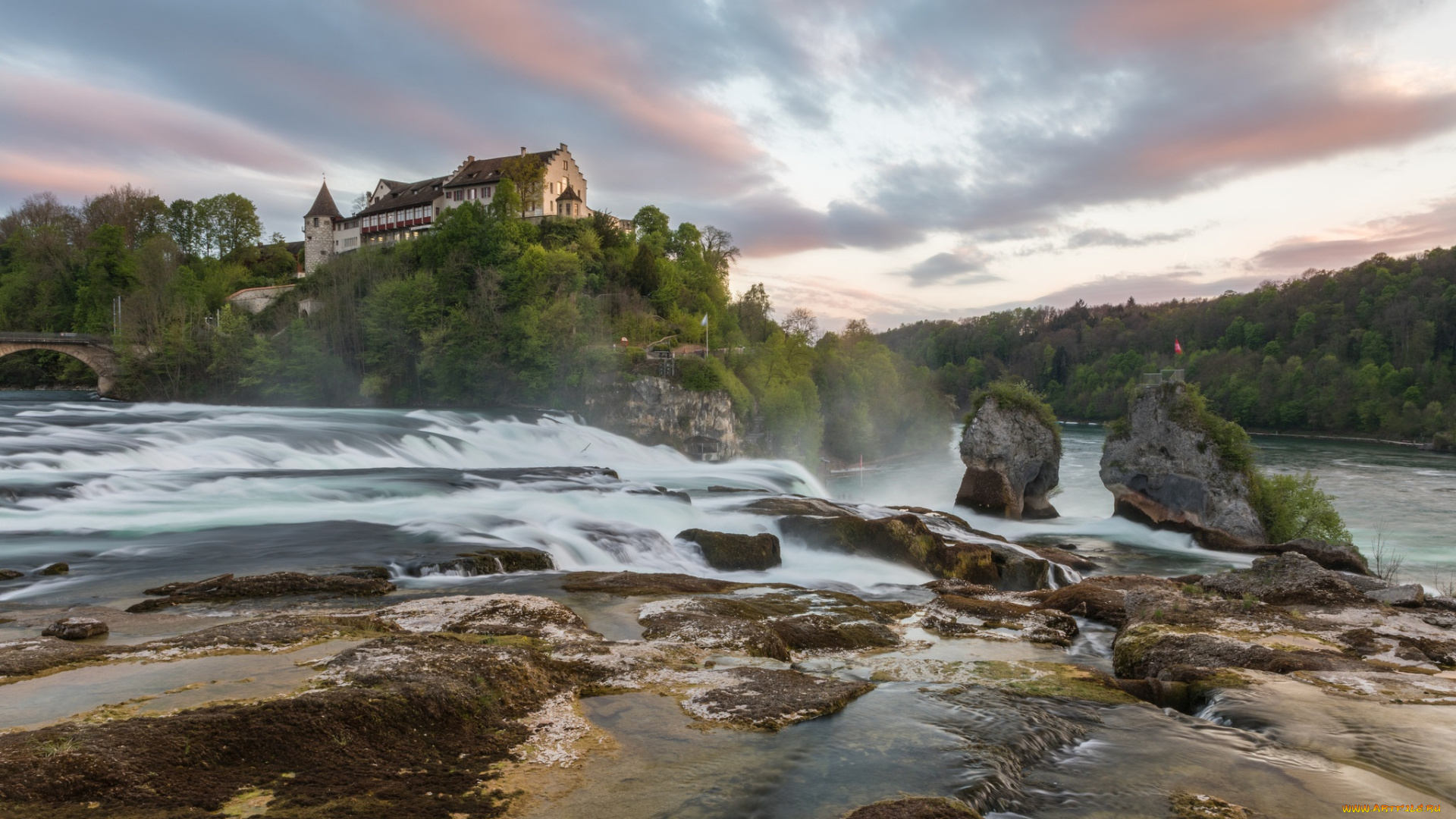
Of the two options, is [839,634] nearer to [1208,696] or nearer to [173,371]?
[1208,696]

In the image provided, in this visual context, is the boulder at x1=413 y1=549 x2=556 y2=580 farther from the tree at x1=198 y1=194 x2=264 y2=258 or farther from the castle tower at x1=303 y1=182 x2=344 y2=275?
the tree at x1=198 y1=194 x2=264 y2=258

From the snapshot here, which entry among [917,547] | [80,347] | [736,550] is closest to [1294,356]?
[917,547]

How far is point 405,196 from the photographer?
100 m

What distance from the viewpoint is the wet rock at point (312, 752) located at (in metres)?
4.29

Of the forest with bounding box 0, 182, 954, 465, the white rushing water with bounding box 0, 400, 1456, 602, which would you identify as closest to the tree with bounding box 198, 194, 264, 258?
the forest with bounding box 0, 182, 954, 465

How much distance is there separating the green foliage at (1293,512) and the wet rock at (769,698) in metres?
36.1

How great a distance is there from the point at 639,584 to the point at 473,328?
187ft

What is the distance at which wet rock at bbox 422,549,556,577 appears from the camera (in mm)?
14156

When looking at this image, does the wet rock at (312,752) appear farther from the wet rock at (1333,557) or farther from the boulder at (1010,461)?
the boulder at (1010,461)

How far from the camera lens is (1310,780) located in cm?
559

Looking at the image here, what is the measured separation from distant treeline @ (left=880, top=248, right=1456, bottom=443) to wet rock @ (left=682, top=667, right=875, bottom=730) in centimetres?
7993

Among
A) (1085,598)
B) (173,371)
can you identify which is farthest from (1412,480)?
(173,371)

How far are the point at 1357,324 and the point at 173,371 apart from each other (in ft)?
521

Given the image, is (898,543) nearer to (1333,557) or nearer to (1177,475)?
(1333,557)
